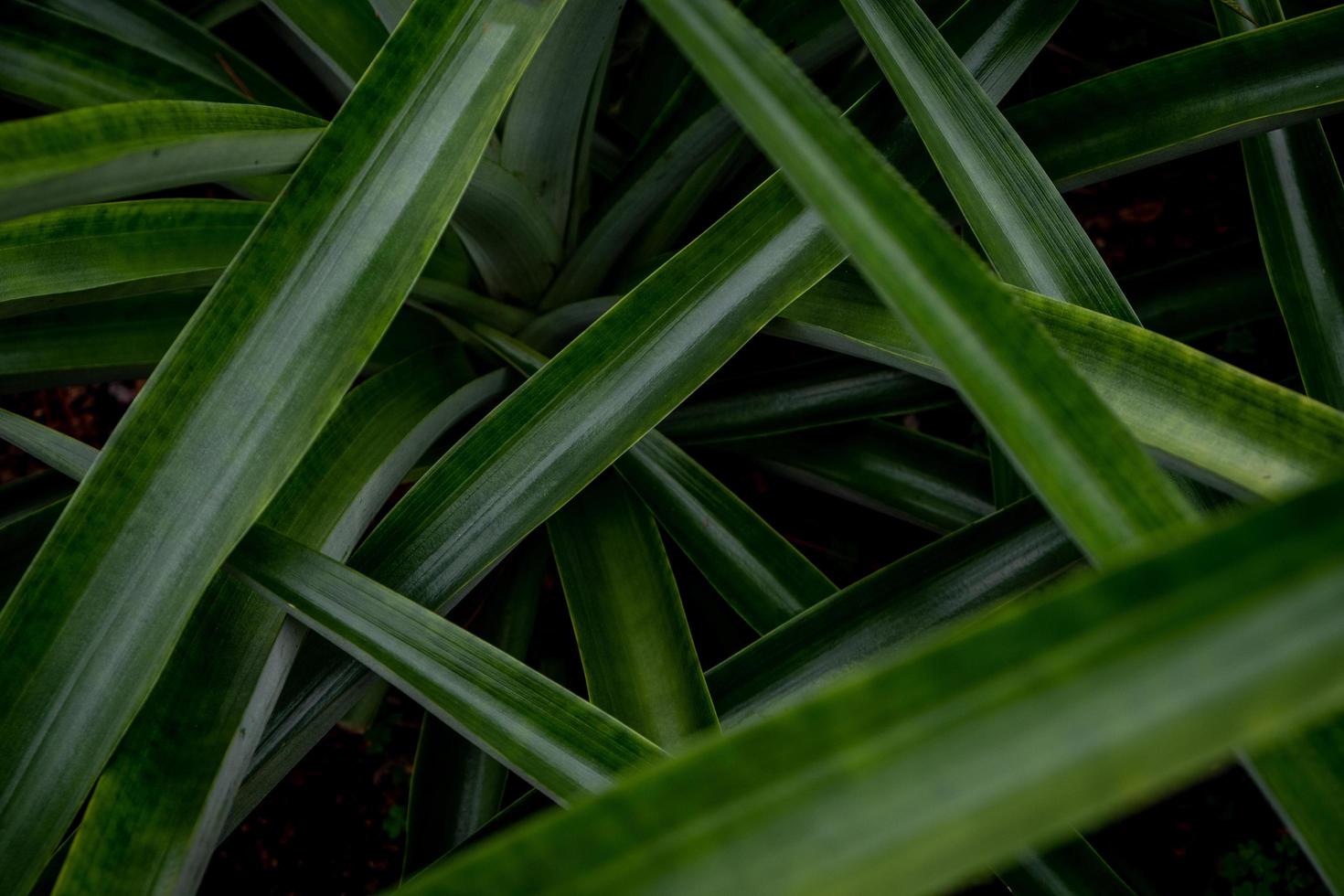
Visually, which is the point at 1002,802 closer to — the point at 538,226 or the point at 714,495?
the point at 714,495

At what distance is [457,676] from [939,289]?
336 mm

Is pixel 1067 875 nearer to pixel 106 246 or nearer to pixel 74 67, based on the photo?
pixel 106 246

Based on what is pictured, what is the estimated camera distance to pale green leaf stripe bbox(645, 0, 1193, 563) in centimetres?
30

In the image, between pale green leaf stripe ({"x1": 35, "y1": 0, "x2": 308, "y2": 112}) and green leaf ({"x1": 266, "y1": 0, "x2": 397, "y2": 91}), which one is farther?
pale green leaf stripe ({"x1": 35, "y1": 0, "x2": 308, "y2": 112})

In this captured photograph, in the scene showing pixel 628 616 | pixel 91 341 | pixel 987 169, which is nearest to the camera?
pixel 987 169

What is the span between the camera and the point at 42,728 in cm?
42

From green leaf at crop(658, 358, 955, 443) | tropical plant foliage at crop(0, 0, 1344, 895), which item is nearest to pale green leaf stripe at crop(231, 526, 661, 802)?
tropical plant foliage at crop(0, 0, 1344, 895)

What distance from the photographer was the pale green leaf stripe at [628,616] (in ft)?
1.98

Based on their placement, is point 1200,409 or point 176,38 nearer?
point 1200,409

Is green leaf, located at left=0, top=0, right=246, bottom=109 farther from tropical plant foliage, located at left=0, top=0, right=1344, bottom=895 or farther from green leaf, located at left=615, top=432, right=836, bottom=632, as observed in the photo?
green leaf, located at left=615, top=432, right=836, bottom=632

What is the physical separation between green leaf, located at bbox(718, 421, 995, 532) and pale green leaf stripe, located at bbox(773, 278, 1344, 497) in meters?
0.39

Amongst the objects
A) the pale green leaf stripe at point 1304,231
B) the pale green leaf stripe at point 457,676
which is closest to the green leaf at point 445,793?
the pale green leaf stripe at point 457,676

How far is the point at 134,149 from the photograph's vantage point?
39 centimetres

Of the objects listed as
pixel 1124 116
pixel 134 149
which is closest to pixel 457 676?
pixel 134 149
